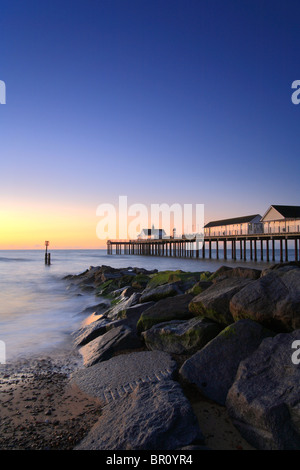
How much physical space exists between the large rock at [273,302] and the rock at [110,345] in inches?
82.6

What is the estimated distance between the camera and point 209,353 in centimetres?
420

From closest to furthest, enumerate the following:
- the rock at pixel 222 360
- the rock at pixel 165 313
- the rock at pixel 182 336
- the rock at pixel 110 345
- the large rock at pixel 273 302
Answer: the rock at pixel 222 360 → the large rock at pixel 273 302 → the rock at pixel 182 336 → the rock at pixel 110 345 → the rock at pixel 165 313

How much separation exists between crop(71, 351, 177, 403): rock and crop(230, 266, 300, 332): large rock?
1.36 metres

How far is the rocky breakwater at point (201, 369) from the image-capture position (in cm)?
305

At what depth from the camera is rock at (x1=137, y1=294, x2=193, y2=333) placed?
628 cm

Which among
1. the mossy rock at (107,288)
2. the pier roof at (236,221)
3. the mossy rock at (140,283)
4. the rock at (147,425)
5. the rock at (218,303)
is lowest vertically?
the mossy rock at (107,288)

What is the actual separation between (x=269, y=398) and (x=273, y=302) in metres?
1.67

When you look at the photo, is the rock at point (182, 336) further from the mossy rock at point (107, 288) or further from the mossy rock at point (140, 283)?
the mossy rock at point (107, 288)

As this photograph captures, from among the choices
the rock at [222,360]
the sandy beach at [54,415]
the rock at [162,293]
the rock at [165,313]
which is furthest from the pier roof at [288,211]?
the sandy beach at [54,415]

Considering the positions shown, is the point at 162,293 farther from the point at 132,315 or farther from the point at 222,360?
the point at 222,360

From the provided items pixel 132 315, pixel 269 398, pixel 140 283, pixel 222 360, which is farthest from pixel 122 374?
pixel 140 283

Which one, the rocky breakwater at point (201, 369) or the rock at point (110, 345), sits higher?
the rocky breakwater at point (201, 369)

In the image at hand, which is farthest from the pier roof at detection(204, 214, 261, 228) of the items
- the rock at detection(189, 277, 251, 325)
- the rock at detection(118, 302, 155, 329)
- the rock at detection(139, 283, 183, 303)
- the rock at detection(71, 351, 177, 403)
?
the rock at detection(71, 351, 177, 403)

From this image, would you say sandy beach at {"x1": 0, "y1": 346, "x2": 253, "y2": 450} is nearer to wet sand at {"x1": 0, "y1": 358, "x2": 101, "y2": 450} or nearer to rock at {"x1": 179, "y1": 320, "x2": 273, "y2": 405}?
wet sand at {"x1": 0, "y1": 358, "x2": 101, "y2": 450}
